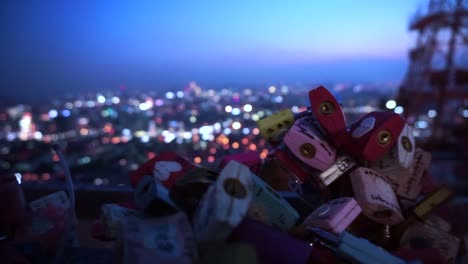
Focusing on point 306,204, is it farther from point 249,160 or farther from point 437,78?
point 437,78

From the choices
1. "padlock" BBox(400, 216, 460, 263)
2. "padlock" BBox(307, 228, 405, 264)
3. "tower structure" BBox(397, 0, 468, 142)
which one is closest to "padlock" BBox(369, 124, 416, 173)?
"padlock" BBox(400, 216, 460, 263)

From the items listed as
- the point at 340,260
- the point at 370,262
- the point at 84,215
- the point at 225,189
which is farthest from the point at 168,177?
the point at 84,215

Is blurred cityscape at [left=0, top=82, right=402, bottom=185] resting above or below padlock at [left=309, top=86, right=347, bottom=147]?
below

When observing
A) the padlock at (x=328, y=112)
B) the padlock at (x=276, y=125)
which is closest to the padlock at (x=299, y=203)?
the padlock at (x=276, y=125)

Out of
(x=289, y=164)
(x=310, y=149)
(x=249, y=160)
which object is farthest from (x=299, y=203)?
(x=310, y=149)

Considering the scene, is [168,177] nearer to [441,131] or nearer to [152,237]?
[152,237]

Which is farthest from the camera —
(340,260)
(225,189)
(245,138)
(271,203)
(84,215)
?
(245,138)

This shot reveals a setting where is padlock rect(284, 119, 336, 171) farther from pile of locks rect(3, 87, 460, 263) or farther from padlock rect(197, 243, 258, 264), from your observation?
padlock rect(197, 243, 258, 264)
